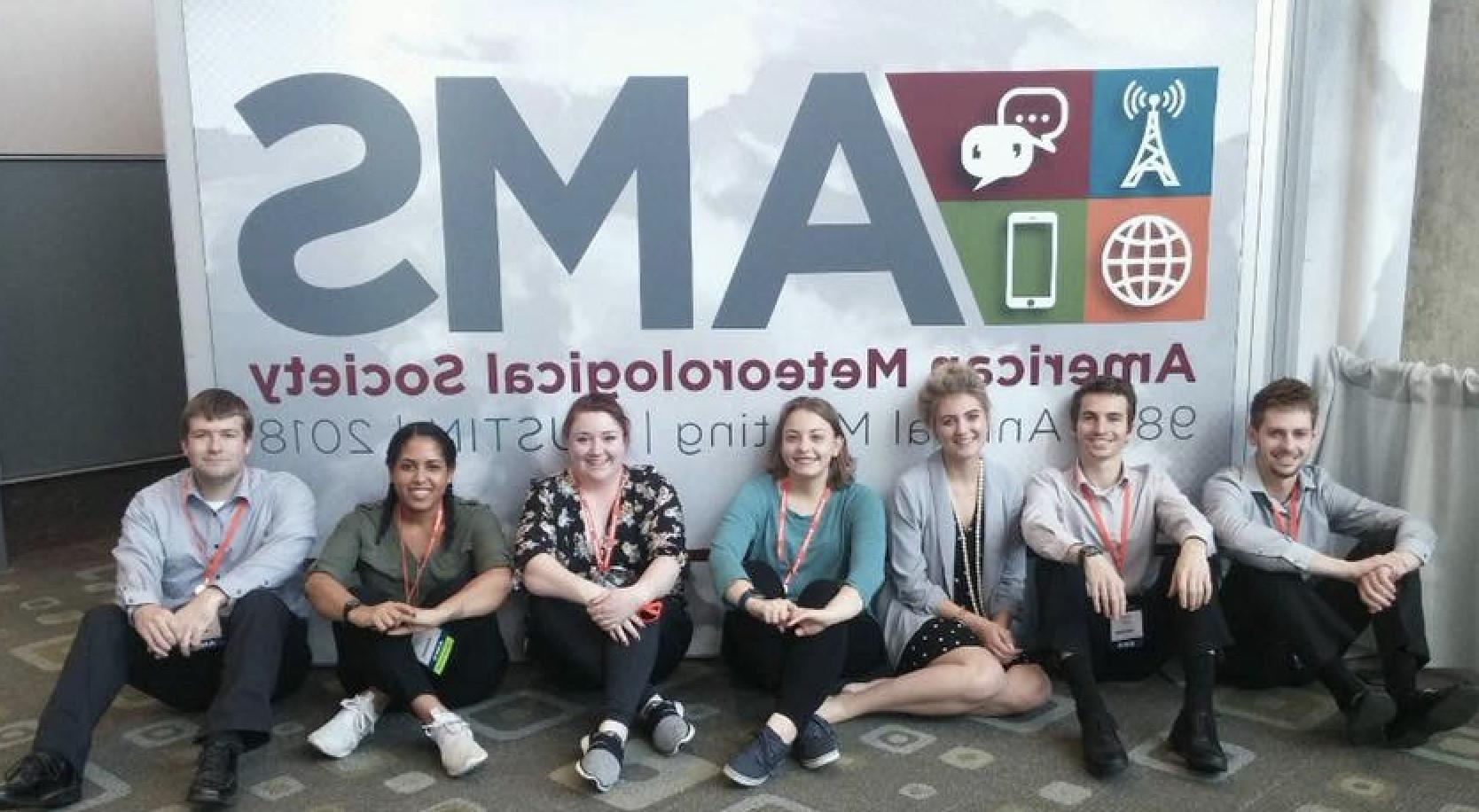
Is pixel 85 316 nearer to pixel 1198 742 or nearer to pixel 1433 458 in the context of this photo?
pixel 1198 742

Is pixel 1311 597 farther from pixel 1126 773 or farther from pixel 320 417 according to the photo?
pixel 320 417

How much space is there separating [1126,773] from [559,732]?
1.45m

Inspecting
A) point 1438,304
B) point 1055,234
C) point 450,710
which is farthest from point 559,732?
point 1438,304

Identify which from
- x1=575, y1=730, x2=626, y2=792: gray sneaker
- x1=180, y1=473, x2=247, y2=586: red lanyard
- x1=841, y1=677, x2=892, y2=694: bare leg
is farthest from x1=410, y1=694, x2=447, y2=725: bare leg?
x1=841, y1=677, x2=892, y2=694: bare leg

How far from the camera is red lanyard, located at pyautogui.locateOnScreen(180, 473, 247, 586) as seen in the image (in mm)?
3176

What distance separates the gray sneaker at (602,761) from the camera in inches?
108

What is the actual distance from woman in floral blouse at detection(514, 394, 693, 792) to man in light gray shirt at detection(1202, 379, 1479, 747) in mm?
1573

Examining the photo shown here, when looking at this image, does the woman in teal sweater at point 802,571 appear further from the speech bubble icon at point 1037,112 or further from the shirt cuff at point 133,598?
the shirt cuff at point 133,598

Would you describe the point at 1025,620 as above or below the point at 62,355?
below

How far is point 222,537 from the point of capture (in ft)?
10.5

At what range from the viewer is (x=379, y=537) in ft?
10.8

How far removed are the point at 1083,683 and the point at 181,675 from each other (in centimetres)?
235

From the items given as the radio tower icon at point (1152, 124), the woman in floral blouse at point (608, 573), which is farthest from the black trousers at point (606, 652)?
the radio tower icon at point (1152, 124)

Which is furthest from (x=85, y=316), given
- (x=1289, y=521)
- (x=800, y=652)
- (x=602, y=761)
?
(x=1289, y=521)
